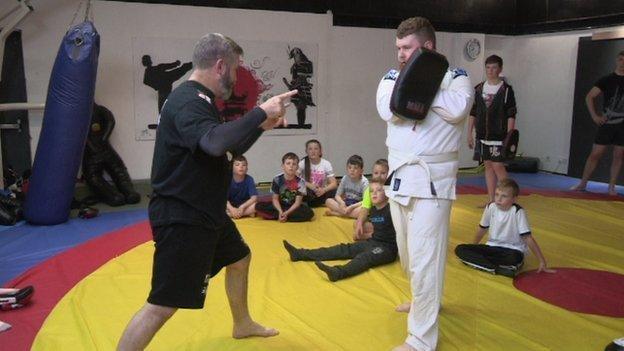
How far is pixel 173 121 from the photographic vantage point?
229 centimetres

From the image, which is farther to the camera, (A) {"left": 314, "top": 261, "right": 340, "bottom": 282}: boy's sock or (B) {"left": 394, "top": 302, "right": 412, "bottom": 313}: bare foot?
(A) {"left": 314, "top": 261, "right": 340, "bottom": 282}: boy's sock

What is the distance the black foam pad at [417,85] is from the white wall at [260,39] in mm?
5703

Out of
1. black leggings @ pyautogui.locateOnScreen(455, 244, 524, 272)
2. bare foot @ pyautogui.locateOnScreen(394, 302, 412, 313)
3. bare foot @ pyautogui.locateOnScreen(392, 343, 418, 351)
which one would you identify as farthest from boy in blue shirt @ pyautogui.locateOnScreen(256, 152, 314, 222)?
bare foot @ pyautogui.locateOnScreen(392, 343, 418, 351)

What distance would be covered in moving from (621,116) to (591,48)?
1811mm

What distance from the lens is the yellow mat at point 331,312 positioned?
2990mm

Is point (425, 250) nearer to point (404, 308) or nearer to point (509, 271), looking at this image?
point (404, 308)

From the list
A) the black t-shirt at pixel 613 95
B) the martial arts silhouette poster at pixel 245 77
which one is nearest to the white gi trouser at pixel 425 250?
the martial arts silhouette poster at pixel 245 77

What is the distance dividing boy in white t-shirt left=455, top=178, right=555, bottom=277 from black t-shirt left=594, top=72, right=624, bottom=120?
13.7 ft

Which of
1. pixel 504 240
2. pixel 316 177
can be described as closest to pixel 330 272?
pixel 504 240

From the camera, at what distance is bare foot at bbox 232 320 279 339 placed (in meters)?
3.01

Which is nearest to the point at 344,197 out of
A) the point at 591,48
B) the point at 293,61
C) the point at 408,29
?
the point at 293,61

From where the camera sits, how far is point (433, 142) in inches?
106

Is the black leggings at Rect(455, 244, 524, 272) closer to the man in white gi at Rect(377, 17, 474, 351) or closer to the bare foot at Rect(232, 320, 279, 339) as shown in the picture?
the man in white gi at Rect(377, 17, 474, 351)

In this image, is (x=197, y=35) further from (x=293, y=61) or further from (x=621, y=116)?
(x=621, y=116)
